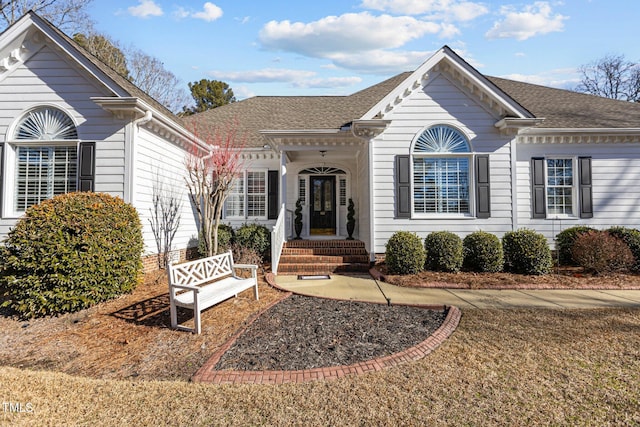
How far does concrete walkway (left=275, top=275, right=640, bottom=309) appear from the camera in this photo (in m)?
5.34

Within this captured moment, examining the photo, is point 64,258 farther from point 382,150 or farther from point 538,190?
point 538,190

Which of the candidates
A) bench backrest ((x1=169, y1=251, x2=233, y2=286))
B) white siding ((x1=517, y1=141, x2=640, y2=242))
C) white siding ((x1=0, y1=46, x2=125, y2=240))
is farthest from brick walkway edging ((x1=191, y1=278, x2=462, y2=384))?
white siding ((x1=517, y1=141, x2=640, y2=242))

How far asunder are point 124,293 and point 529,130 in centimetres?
1120

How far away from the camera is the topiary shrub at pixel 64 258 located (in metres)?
4.82

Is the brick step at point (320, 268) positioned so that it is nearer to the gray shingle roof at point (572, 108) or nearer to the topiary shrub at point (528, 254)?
the topiary shrub at point (528, 254)

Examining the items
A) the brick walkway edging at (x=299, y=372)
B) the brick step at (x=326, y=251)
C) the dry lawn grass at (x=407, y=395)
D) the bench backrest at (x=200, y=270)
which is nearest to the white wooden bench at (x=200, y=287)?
the bench backrest at (x=200, y=270)

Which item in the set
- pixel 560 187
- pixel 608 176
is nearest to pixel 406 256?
pixel 560 187

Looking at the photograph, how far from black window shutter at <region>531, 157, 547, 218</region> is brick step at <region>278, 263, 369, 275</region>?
17.8 feet

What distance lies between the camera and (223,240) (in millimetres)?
9078

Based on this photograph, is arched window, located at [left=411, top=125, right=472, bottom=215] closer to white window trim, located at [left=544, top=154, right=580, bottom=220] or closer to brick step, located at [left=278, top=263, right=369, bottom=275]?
brick step, located at [left=278, top=263, right=369, bottom=275]

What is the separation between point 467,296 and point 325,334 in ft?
11.1

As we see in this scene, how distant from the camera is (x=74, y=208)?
210 inches

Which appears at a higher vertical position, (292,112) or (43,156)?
Result: (292,112)

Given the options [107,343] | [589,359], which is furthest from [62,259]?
[589,359]
